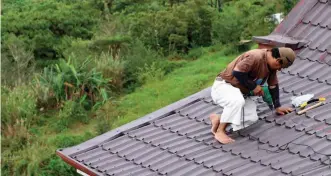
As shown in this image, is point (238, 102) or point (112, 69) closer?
point (238, 102)

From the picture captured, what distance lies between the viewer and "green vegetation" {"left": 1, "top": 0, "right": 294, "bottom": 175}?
12.1 metres

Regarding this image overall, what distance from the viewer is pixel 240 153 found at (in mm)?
4680

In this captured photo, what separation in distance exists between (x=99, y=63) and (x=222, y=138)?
31.0 ft

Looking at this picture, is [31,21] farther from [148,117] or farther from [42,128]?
[148,117]

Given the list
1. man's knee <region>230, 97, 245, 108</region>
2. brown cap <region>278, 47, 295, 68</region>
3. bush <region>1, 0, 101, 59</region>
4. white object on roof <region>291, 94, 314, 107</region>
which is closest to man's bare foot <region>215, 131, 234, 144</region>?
man's knee <region>230, 97, 245, 108</region>

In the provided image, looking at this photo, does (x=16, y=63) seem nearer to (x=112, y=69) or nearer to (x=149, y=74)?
(x=112, y=69)

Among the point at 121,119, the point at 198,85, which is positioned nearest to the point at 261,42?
the point at 121,119

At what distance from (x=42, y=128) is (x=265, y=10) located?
669cm

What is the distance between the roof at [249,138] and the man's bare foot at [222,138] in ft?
0.13

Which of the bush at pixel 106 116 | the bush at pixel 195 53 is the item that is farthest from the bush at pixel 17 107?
the bush at pixel 195 53

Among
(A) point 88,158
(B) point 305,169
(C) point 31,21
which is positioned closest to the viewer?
(B) point 305,169

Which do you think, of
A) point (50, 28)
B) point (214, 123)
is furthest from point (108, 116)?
point (214, 123)

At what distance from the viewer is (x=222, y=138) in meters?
4.89

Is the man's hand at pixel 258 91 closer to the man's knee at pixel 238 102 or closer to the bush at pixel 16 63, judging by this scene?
the man's knee at pixel 238 102
